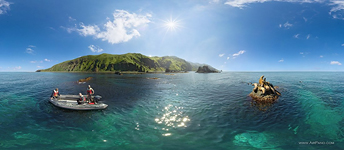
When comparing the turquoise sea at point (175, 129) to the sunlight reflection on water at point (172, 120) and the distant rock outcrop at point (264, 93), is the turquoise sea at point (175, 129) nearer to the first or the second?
the sunlight reflection on water at point (172, 120)

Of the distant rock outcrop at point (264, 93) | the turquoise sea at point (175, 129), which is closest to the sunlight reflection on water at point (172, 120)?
the turquoise sea at point (175, 129)

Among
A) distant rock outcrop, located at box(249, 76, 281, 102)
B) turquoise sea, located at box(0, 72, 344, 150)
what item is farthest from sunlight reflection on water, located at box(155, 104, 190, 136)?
distant rock outcrop, located at box(249, 76, 281, 102)

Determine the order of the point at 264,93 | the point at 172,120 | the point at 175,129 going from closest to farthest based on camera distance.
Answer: the point at 175,129 → the point at 172,120 → the point at 264,93

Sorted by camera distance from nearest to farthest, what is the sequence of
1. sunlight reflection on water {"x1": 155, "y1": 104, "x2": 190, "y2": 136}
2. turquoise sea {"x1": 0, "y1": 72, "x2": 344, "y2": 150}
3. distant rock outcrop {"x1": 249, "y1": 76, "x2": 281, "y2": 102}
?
turquoise sea {"x1": 0, "y1": 72, "x2": 344, "y2": 150}, sunlight reflection on water {"x1": 155, "y1": 104, "x2": 190, "y2": 136}, distant rock outcrop {"x1": 249, "y1": 76, "x2": 281, "y2": 102}

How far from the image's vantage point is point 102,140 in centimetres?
1244

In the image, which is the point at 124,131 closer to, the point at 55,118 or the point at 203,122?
the point at 203,122

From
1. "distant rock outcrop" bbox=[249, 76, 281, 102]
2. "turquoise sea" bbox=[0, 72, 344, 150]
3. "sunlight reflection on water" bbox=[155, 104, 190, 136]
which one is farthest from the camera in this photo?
"distant rock outcrop" bbox=[249, 76, 281, 102]

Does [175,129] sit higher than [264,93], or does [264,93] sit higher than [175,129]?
[264,93]

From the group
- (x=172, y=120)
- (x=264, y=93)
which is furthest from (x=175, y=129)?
(x=264, y=93)

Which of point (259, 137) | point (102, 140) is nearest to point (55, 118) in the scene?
point (102, 140)

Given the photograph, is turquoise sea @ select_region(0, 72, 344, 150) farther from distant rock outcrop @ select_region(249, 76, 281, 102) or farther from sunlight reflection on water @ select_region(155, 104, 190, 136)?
distant rock outcrop @ select_region(249, 76, 281, 102)

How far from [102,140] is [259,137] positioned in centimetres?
1558

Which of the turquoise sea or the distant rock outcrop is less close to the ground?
the distant rock outcrop

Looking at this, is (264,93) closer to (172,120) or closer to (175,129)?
(172,120)
